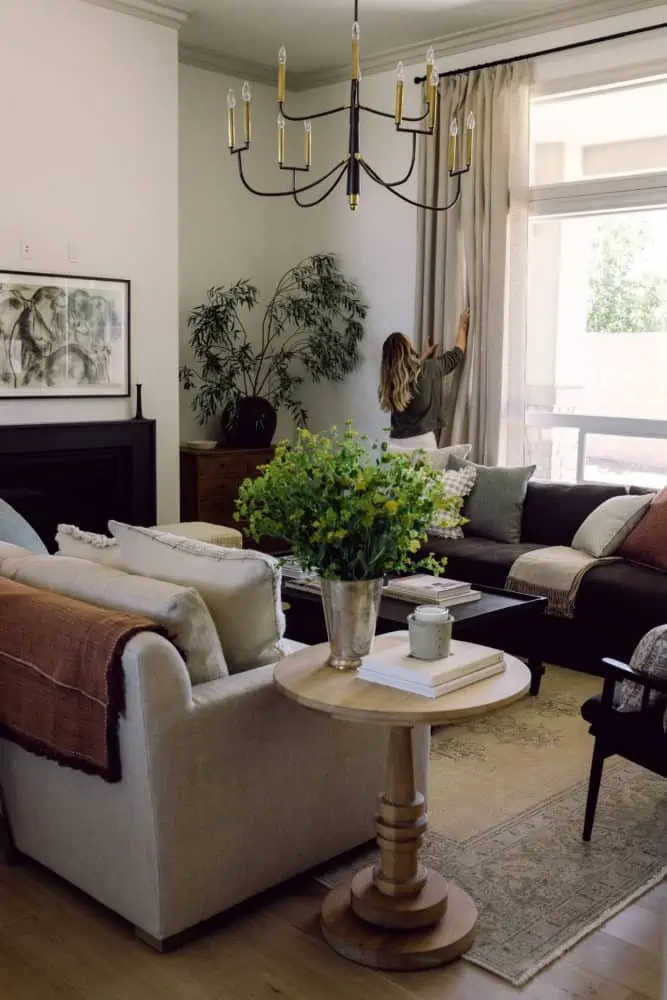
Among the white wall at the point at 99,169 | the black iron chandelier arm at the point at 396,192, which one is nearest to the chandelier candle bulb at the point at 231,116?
the black iron chandelier arm at the point at 396,192

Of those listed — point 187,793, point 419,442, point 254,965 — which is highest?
point 419,442

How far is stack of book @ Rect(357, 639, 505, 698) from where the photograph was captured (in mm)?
2260

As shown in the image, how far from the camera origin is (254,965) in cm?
233

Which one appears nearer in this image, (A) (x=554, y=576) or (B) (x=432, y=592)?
(B) (x=432, y=592)

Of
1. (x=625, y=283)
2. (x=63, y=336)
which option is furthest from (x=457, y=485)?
(x=63, y=336)

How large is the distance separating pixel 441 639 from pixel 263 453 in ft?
13.8

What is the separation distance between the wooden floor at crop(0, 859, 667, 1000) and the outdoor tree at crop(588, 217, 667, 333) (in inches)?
148

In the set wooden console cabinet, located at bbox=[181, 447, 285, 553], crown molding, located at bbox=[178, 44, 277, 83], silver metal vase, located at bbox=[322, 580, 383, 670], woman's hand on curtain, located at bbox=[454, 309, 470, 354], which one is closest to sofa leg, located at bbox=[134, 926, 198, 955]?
silver metal vase, located at bbox=[322, 580, 383, 670]

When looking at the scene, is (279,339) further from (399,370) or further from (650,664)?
(650,664)

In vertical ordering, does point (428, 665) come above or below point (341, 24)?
below

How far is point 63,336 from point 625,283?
310 centimetres

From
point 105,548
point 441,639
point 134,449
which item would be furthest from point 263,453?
point 441,639

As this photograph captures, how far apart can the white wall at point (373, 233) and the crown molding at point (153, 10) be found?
144cm

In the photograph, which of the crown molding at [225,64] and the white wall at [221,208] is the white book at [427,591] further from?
the crown molding at [225,64]
